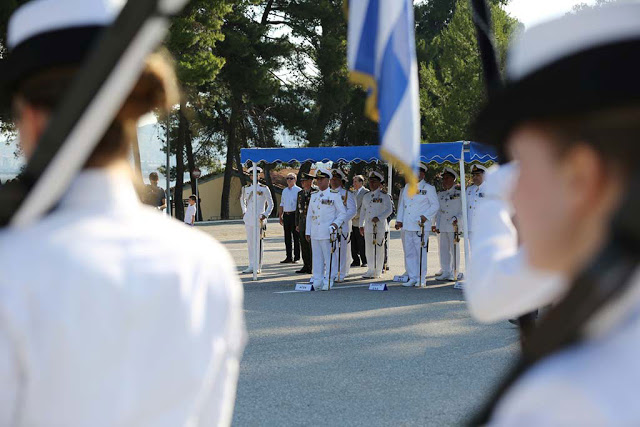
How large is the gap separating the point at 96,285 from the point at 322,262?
11.6 metres

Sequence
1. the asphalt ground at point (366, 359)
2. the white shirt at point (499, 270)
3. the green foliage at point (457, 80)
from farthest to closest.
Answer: the green foliage at point (457, 80) → the asphalt ground at point (366, 359) → the white shirt at point (499, 270)

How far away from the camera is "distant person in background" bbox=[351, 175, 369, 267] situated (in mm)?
15391

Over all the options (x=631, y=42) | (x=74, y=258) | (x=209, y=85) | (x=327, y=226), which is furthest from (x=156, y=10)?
(x=209, y=85)

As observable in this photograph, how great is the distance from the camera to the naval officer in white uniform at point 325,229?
499 inches

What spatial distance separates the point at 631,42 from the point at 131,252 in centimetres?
81

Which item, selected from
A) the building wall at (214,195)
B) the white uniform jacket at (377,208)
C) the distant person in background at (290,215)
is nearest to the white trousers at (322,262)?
the white uniform jacket at (377,208)

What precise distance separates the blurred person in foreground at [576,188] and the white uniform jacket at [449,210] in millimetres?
13194

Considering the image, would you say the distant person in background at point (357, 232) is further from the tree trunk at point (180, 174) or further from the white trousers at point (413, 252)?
the tree trunk at point (180, 174)

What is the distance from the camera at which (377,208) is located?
580 inches

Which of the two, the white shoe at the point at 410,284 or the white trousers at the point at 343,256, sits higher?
the white trousers at the point at 343,256

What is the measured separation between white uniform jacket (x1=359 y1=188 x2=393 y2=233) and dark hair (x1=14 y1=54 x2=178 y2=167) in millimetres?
13174

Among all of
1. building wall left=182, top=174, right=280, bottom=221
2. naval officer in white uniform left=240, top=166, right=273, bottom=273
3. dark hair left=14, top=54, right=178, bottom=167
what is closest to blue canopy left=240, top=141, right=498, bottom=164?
naval officer in white uniform left=240, top=166, right=273, bottom=273

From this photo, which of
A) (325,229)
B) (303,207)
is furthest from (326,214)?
(303,207)

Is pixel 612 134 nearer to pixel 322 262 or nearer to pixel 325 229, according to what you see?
pixel 322 262
